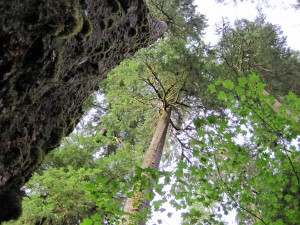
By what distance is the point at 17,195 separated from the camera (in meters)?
2.44

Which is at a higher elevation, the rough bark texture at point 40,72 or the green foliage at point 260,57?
the green foliage at point 260,57

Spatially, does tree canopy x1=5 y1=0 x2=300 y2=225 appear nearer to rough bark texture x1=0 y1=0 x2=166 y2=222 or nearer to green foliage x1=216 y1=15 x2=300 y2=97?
green foliage x1=216 y1=15 x2=300 y2=97

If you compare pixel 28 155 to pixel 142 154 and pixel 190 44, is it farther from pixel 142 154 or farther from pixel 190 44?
pixel 142 154

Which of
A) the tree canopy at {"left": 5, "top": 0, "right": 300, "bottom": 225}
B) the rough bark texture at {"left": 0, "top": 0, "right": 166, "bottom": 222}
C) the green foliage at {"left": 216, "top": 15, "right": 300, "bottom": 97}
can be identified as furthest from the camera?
the green foliage at {"left": 216, "top": 15, "right": 300, "bottom": 97}

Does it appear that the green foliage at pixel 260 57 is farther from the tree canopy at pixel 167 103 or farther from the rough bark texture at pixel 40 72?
the rough bark texture at pixel 40 72

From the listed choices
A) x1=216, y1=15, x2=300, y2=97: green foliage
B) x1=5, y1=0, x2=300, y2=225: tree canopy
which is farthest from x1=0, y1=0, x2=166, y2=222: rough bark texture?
x1=216, y1=15, x2=300, y2=97: green foliage

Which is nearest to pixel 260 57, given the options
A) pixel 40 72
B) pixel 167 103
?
pixel 167 103

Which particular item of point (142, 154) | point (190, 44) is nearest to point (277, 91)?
point (190, 44)

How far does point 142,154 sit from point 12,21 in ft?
33.7

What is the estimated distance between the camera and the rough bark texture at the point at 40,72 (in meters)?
1.86

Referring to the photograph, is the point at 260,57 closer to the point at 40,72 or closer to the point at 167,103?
the point at 167,103

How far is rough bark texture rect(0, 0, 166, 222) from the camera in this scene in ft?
6.09

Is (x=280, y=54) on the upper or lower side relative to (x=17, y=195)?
upper

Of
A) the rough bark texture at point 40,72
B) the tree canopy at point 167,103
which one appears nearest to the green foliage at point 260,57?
the tree canopy at point 167,103
